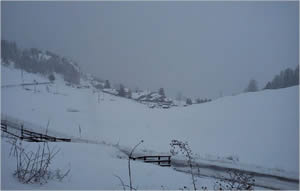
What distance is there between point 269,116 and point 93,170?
35.1m

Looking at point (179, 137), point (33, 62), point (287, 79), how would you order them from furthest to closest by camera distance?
point (33, 62) → point (287, 79) → point (179, 137)

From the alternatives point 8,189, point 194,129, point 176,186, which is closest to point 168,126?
point 194,129

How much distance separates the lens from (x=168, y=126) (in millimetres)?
39469

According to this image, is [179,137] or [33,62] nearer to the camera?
[179,137]

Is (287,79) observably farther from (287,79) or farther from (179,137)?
(179,137)

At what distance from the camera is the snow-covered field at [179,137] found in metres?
8.93

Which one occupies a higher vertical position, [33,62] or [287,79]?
[33,62]

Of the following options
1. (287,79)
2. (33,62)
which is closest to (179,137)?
(287,79)

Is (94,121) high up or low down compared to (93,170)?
up

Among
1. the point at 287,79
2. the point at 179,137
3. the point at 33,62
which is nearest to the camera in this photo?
the point at 179,137

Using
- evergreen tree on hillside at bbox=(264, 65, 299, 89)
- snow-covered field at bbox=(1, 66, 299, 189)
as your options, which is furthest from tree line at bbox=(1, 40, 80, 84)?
evergreen tree on hillside at bbox=(264, 65, 299, 89)

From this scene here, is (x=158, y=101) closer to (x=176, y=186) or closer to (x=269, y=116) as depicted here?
(x=269, y=116)

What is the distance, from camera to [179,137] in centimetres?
3244

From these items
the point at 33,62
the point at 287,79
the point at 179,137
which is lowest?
the point at 179,137
